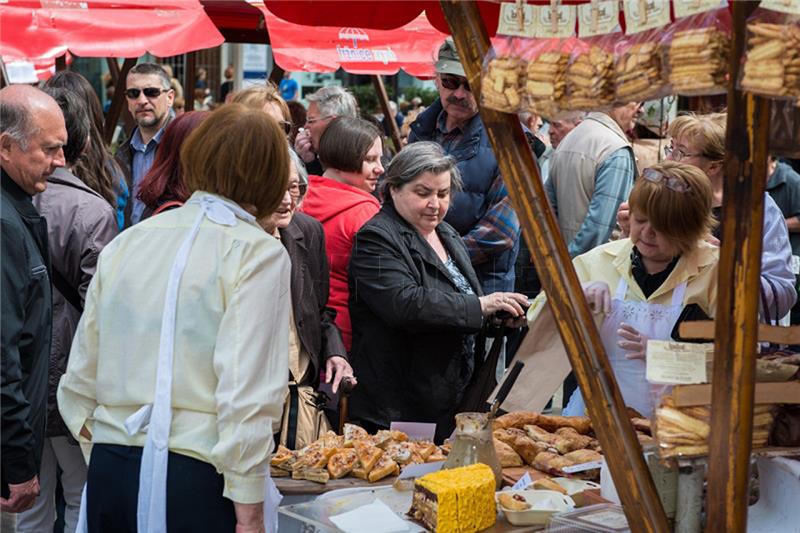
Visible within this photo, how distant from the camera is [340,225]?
4.34 m

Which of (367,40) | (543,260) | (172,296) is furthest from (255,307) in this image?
(367,40)

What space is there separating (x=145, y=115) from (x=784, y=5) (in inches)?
202

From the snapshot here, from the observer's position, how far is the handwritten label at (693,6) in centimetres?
182

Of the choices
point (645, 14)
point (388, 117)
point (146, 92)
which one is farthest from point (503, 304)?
point (388, 117)

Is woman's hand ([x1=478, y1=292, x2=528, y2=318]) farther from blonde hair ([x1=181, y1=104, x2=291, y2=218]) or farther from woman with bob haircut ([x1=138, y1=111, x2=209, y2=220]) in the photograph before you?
blonde hair ([x1=181, y1=104, x2=291, y2=218])

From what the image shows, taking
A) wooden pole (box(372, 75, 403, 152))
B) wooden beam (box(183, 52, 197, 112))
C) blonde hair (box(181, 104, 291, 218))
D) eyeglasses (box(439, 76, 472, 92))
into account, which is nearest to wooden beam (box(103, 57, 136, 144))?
wooden beam (box(183, 52, 197, 112))

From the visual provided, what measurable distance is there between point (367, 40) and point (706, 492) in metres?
6.92

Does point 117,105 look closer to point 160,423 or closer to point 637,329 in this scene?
point 637,329

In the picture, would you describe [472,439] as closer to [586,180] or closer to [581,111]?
[581,111]

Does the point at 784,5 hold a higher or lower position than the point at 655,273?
higher

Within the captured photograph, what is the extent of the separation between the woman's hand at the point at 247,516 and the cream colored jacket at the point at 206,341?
0.03m

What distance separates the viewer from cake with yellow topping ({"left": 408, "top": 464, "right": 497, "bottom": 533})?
244cm

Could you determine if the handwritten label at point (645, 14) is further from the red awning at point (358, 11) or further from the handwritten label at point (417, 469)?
the handwritten label at point (417, 469)

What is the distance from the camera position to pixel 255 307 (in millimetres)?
2252
